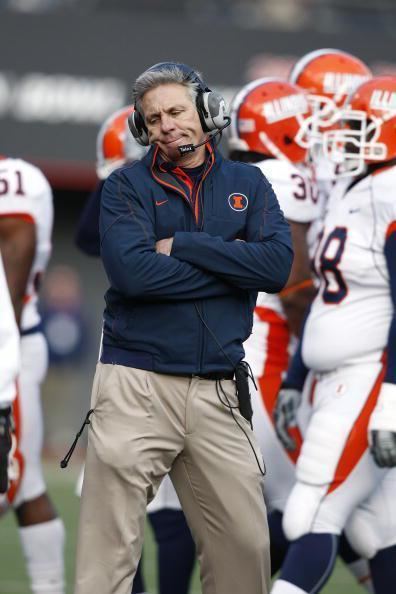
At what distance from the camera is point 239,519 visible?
12.2ft

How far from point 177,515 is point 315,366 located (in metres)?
0.87

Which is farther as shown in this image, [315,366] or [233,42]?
[233,42]

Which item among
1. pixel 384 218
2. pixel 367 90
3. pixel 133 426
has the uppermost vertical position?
pixel 367 90

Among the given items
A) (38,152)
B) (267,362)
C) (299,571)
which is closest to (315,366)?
(267,362)

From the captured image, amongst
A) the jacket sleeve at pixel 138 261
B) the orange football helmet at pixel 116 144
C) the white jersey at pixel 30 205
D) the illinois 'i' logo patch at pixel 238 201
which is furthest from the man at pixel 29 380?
the illinois 'i' logo patch at pixel 238 201

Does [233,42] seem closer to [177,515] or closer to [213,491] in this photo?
[177,515]

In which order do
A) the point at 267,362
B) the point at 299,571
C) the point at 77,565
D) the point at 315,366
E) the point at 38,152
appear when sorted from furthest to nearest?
the point at 38,152 < the point at 267,362 < the point at 315,366 < the point at 299,571 < the point at 77,565

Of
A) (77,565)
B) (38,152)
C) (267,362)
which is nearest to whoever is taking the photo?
(77,565)

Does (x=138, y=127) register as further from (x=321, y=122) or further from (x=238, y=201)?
(x=321, y=122)

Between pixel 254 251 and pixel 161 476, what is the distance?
0.69 meters

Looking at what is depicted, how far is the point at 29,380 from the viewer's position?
521 centimetres

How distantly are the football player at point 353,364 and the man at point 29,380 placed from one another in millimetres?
1092

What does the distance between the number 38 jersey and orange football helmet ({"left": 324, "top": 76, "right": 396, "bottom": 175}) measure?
0.09 m

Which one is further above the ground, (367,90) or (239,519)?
(367,90)
